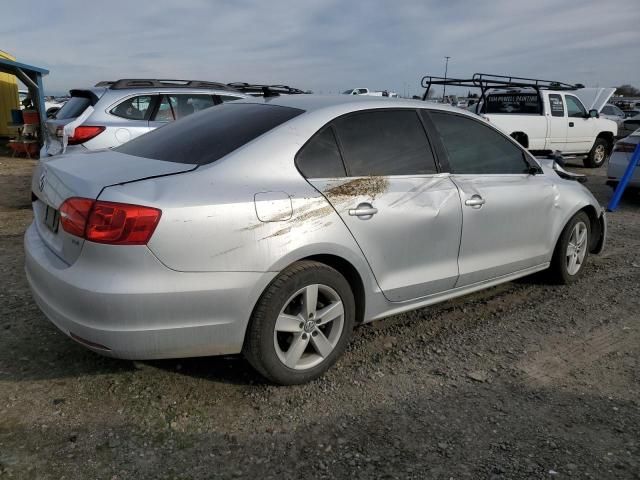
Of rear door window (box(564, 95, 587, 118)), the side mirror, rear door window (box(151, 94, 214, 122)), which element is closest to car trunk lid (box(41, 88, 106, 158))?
rear door window (box(151, 94, 214, 122))

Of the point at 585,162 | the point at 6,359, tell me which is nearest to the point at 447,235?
the point at 6,359

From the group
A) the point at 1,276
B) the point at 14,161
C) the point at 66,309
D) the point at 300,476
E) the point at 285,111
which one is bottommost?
the point at 14,161

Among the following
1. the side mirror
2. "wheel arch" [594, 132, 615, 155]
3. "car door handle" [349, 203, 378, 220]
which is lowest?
"wheel arch" [594, 132, 615, 155]

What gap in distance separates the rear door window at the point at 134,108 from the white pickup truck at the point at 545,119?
6973mm

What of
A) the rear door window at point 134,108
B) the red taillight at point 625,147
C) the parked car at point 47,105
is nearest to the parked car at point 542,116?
the red taillight at point 625,147

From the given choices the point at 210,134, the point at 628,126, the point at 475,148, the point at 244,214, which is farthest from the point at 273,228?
the point at 628,126

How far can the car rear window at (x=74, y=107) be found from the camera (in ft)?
24.1

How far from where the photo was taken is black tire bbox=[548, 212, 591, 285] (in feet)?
14.9

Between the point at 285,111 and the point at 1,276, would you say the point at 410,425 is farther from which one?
the point at 1,276

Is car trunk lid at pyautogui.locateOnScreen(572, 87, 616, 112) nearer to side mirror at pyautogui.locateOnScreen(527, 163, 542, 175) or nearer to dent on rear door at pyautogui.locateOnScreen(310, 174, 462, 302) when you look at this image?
side mirror at pyautogui.locateOnScreen(527, 163, 542, 175)

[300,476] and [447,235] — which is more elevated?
[447,235]

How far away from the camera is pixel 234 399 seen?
9.41ft

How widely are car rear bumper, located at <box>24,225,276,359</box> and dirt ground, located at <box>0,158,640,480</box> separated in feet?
1.35

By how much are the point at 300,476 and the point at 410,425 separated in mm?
663
